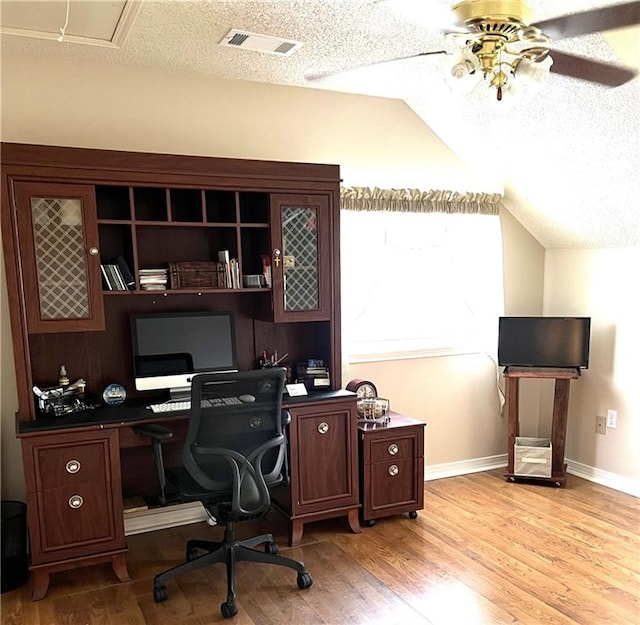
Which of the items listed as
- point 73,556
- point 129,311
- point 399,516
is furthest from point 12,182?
point 399,516

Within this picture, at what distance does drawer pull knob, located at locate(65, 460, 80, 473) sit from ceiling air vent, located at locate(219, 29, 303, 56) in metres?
2.05

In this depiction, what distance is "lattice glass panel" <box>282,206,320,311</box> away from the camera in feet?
10.5

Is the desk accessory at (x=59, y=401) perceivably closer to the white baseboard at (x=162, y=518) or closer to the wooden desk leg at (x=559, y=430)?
the white baseboard at (x=162, y=518)

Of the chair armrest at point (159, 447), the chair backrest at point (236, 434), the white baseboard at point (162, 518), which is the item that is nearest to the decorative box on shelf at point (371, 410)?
the chair backrest at point (236, 434)

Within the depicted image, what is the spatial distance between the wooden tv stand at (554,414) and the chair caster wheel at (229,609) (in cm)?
220

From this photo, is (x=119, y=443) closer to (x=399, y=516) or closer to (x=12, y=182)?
(x=12, y=182)

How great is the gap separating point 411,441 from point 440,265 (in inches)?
50.0

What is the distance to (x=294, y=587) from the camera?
2719 millimetres

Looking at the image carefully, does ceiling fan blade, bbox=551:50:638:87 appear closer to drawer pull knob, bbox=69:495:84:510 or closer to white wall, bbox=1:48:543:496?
white wall, bbox=1:48:543:496

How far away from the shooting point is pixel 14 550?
2.73 m

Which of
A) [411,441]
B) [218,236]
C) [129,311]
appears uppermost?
[218,236]

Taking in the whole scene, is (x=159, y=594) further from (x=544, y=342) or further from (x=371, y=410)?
(x=544, y=342)

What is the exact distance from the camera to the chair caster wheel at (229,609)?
248 cm

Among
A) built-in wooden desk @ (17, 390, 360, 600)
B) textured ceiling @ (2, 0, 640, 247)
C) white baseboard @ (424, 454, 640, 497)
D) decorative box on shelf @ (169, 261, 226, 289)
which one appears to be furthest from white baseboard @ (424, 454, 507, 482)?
decorative box on shelf @ (169, 261, 226, 289)
